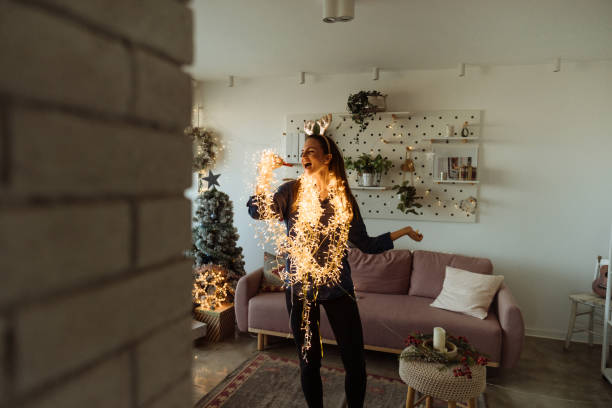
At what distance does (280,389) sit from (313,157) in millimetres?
1780

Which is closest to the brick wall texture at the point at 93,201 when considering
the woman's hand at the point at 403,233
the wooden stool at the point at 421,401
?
the woman's hand at the point at 403,233

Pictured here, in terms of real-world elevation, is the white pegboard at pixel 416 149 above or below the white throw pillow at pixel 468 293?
above

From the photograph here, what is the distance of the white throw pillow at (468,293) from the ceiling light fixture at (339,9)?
2375 mm

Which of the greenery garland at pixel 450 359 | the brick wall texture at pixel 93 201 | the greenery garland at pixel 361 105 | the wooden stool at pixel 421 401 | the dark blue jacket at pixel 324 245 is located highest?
the greenery garland at pixel 361 105

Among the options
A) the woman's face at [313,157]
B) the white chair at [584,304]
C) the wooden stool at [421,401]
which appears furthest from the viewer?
the white chair at [584,304]

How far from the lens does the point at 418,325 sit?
3.05 meters

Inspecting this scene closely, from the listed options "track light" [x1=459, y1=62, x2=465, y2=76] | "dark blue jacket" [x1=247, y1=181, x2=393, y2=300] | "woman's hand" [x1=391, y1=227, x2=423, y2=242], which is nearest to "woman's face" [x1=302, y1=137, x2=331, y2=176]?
"dark blue jacket" [x1=247, y1=181, x2=393, y2=300]

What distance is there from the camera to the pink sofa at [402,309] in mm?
2922

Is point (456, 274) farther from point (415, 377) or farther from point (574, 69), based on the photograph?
point (574, 69)

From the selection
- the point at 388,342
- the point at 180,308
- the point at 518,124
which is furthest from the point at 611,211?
the point at 180,308

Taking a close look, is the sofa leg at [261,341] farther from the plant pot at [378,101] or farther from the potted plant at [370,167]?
the plant pot at [378,101]

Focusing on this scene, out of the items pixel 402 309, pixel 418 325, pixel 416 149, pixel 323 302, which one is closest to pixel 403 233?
pixel 323 302

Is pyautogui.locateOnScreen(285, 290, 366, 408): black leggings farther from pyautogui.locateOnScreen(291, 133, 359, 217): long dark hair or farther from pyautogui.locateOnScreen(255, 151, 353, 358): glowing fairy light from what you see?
pyautogui.locateOnScreen(291, 133, 359, 217): long dark hair

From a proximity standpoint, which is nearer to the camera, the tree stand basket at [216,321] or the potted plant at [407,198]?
the tree stand basket at [216,321]
